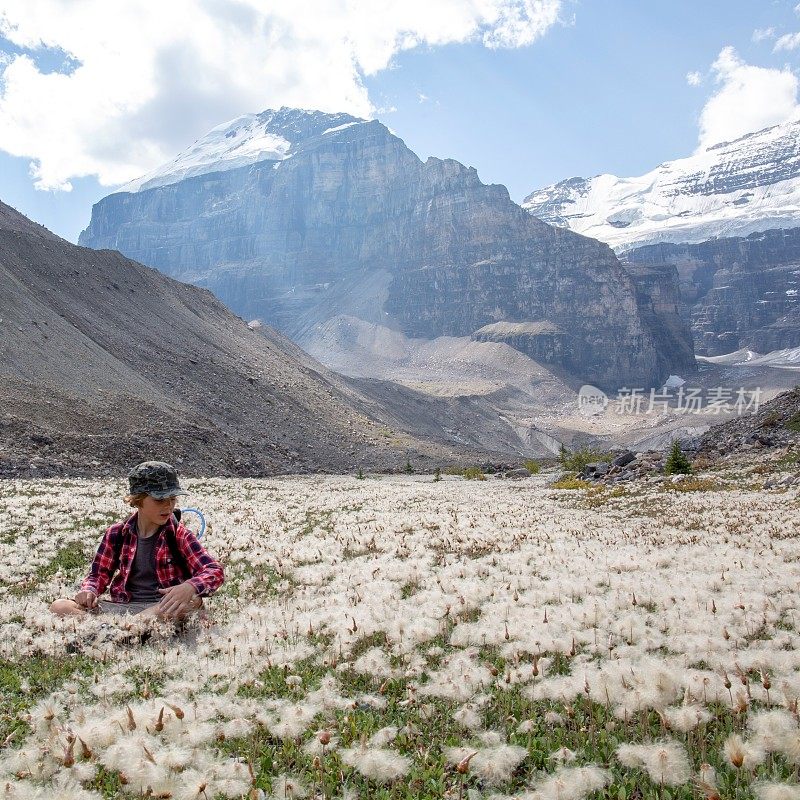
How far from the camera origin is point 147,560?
7691 millimetres

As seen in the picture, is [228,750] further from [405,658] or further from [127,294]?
[127,294]

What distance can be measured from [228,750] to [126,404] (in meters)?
45.3

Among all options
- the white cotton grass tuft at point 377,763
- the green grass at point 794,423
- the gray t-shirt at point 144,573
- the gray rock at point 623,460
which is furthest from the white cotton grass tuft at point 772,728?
the green grass at point 794,423

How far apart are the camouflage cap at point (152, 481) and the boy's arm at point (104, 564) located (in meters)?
0.87

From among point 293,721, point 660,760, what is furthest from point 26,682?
point 660,760

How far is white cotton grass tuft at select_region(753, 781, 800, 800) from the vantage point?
11.5ft

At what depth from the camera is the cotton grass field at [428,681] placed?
3.99 m

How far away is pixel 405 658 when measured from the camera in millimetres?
6023

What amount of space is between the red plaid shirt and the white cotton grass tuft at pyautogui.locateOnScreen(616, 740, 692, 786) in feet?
16.2

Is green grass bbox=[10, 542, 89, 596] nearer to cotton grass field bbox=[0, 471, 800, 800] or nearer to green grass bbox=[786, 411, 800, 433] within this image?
cotton grass field bbox=[0, 471, 800, 800]

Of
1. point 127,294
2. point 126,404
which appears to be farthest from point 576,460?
point 127,294

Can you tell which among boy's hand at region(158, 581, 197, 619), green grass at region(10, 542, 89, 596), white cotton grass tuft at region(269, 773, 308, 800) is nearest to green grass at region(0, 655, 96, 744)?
boy's hand at region(158, 581, 197, 619)

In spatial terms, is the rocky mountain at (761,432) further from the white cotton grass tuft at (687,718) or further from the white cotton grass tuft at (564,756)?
the white cotton grass tuft at (564,756)

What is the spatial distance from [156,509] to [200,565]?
848mm
